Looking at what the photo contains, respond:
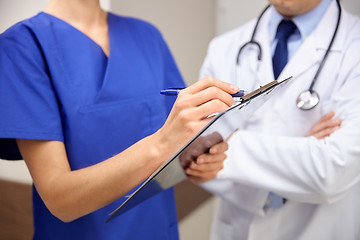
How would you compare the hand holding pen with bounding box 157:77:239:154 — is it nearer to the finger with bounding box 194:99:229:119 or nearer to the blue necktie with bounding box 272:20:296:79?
the finger with bounding box 194:99:229:119

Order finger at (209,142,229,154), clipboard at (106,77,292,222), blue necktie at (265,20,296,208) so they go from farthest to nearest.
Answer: blue necktie at (265,20,296,208) → finger at (209,142,229,154) → clipboard at (106,77,292,222)

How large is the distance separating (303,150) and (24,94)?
1.59 feet

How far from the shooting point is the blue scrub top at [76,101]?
1.30 feet

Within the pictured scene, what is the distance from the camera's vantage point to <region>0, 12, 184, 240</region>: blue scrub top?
40 cm

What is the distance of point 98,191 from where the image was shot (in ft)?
1.34

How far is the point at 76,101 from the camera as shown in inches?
17.5

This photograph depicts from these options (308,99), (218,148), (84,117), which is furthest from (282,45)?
(84,117)

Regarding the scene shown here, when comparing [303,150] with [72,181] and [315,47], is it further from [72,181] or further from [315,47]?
[72,181]

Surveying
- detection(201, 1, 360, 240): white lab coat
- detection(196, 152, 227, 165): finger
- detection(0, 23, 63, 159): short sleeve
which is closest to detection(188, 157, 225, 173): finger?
detection(196, 152, 227, 165): finger

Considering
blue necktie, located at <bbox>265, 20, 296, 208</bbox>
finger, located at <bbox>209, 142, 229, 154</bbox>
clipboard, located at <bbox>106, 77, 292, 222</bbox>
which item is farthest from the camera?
blue necktie, located at <bbox>265, 20, 296, 208</bbox>

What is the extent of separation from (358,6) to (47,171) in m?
0.62

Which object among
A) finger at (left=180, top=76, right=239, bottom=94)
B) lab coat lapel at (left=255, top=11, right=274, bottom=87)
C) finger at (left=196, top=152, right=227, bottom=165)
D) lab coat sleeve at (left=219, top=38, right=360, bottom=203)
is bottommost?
lab coat sleeve at (left=219, top=38, right=360, bottom=203)

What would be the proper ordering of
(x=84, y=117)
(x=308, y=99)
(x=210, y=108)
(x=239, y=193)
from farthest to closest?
(x=239, y=193)
(x=308, y=99)
(x=84, y=117)
(x=210, y=108)

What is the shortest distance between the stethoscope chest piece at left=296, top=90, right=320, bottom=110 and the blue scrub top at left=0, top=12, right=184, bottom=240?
257mm
